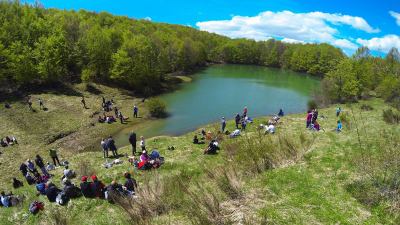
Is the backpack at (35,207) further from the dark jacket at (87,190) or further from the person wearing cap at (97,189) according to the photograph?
the person wearing cap at (97,189)

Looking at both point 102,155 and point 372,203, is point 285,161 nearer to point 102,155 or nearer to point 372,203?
point 372,203

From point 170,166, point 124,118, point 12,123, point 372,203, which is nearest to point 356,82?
point 124,118

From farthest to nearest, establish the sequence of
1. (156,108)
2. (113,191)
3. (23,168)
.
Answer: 1. (156,108)
2. (23,168)
3. (113,191)

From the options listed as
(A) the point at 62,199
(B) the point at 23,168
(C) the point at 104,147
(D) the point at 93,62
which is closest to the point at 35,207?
(A) the point at 62,199

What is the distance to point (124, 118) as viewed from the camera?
4644 centimetres

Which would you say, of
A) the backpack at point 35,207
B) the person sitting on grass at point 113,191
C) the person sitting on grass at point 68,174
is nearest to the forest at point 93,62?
the person sitting on grass at point 68,174

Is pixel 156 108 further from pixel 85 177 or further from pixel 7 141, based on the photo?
pixel 85 177

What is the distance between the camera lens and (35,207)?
19.2 meters

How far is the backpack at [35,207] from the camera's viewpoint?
1913 cm

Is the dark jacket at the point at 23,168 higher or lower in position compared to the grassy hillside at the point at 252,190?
lower

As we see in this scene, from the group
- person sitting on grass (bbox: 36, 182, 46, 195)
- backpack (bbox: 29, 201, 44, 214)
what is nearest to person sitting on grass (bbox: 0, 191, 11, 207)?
person sitting on grass (bbox: 36, 182, 46, 195)

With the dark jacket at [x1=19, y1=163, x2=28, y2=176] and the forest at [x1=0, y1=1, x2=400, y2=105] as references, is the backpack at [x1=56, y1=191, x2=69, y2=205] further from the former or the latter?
the forest at [x1=0, y1=1, x2=400, y2=105]

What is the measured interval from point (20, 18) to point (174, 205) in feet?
232

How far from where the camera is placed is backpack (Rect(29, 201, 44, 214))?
1913cm
